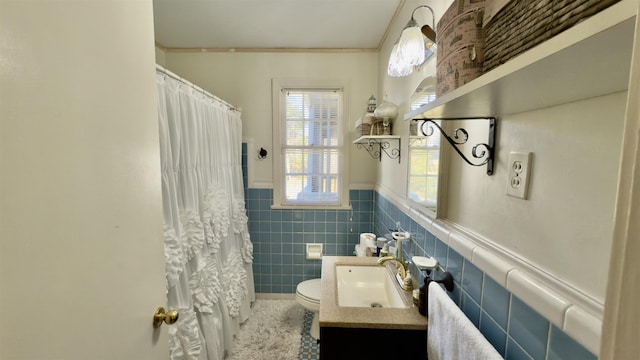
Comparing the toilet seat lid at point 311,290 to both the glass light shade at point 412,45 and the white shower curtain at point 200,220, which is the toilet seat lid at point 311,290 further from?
the glass light shade at point 412,45

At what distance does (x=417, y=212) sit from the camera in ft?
4.49

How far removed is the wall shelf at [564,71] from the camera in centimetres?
29

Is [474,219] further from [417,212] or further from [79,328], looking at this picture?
[79,328]

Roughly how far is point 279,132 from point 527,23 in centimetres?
223

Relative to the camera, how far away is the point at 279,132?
2547 mm

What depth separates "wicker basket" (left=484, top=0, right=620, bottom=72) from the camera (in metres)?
0.34

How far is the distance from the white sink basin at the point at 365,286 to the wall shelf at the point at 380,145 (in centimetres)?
74

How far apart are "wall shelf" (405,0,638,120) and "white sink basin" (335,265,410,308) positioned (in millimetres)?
1062

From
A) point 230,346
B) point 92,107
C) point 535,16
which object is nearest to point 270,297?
point 230,346

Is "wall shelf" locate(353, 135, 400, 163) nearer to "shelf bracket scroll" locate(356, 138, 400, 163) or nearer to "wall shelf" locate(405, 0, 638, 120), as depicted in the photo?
"shelf bracket scroll" locate(356, 138, 400, 163)

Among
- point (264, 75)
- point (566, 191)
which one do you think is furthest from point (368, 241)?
point (264, 75)

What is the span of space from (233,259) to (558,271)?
2.01 m

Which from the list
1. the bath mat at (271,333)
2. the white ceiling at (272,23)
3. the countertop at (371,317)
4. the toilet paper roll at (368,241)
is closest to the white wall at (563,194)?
the countertop at (371,317)

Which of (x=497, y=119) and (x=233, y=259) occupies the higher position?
(x=497, y=119)
